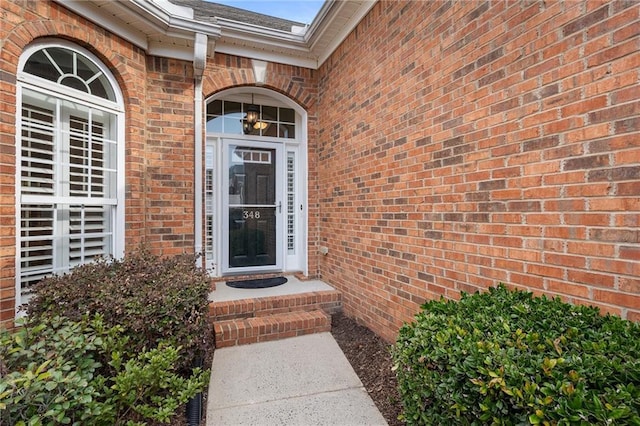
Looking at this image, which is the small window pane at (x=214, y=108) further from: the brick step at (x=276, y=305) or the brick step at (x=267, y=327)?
the brick step at (x=267, y=327)

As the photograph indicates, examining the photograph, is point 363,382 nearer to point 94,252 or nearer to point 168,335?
point 168,335

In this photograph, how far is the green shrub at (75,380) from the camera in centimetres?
135

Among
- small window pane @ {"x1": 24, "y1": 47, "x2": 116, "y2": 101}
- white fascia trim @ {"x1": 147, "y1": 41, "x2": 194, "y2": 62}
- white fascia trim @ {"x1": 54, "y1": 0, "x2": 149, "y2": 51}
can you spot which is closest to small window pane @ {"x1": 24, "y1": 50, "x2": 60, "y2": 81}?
small window pane @ {"x1": 24, "y1": 47, "x2": 116, "y2": 101}

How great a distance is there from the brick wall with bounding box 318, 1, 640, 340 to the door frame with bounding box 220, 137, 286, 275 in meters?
1.69

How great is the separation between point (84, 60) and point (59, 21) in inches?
16.1

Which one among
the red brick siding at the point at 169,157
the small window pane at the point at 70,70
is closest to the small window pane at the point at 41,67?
the small window pane at the point at 70,70

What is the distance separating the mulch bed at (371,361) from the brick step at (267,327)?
0.26m

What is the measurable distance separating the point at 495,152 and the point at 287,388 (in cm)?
234

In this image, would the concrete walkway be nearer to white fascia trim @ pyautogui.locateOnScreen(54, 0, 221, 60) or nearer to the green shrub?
the green shrub

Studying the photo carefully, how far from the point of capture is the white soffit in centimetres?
347

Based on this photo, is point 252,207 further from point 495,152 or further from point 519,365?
point 519,365

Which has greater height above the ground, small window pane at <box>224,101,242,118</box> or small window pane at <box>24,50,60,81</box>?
small window pane at <box>224,101,242,118</box>

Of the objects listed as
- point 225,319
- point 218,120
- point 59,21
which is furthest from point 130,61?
point 225,319

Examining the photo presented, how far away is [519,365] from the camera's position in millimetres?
1186
